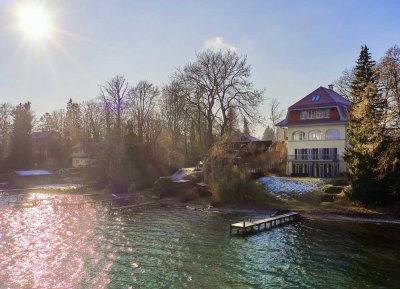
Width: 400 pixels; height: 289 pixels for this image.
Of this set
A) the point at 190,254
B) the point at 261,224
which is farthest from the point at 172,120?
the point at 190,254

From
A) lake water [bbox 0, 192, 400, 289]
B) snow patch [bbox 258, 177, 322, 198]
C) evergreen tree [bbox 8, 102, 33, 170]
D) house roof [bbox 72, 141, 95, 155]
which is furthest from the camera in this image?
house roof [bbox 72, 141, 95, 155]

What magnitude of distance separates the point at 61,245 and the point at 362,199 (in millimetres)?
Result: 24990

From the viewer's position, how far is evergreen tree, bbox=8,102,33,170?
79.6m

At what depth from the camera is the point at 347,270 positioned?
19203 mm

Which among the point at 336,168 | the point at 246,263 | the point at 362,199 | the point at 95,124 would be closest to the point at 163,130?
the point at 95,124

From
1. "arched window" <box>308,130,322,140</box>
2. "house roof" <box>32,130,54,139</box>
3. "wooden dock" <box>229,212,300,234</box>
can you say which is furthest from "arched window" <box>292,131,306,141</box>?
"house roof" <box>32,130,54,139</box>

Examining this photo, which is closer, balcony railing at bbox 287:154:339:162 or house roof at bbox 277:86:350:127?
balcony railing at bbox 287:154:339:162

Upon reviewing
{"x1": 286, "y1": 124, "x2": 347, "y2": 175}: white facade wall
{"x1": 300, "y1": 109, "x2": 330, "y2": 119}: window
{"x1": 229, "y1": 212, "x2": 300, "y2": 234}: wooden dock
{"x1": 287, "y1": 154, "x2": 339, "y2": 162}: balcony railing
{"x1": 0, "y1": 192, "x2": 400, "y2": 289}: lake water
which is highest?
{"x1": 300, "y1": 109, "x2": 330, "y2": 119}: window

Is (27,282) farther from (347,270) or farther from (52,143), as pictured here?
(52,143)

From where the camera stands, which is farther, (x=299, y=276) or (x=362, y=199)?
(x=362, y=199)

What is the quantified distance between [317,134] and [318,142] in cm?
115

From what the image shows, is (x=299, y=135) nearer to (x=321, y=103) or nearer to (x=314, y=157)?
(x=314, y=157)

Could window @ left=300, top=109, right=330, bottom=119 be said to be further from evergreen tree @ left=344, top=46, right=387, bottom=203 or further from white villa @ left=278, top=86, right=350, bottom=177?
evergreen tree @ left=344, top=46, right=387, bottom=203

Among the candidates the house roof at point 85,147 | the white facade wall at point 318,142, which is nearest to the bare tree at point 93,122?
the house roof at point 85,147
